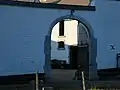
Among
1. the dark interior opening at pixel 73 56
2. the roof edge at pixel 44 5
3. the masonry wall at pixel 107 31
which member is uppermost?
the roof edge at pixel 44 5

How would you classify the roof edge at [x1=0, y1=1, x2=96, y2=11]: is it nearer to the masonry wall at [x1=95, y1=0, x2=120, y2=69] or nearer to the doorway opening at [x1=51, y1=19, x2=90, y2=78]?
the masonry wall at [x1=95, y1=0, x2=120, y2=69]

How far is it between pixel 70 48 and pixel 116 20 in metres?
12.2

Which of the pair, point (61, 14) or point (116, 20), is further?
point (116, 20)

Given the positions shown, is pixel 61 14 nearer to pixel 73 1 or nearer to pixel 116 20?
pixel 116 20

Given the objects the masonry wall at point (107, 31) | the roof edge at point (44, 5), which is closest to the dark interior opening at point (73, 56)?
the masonry wall at point (107, 31)

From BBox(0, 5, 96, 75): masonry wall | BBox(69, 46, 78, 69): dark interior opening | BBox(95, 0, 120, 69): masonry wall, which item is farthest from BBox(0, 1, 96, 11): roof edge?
BBox(69, 46, 78, 69): dark interior opening

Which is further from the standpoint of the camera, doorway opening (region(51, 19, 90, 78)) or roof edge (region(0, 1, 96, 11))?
doorway opening (region(51, 19, 90, 78))

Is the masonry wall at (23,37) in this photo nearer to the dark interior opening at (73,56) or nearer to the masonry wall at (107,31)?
the masonry wall at (107,31)

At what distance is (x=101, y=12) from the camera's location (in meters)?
26.2

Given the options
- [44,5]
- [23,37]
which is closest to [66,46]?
[44,5]

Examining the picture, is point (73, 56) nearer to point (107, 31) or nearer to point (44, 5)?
point (107, 31)

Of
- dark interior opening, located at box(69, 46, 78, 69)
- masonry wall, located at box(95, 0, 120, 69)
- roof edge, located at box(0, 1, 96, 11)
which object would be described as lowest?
dark interior opening, located at box(69, 46, 78, 69)

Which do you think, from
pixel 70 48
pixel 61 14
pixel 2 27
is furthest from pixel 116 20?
pixel 70 48

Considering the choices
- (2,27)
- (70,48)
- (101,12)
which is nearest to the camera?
(2,27)
